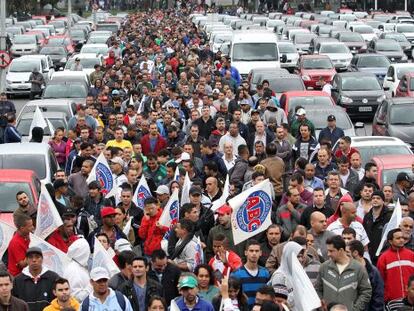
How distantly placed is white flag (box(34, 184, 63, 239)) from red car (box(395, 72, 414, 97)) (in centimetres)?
1924

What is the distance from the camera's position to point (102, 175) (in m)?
18.2

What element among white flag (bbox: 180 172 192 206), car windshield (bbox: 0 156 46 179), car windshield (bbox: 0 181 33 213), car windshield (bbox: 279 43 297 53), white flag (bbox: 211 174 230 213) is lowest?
car windshield (bbox: 279 43 297 53)

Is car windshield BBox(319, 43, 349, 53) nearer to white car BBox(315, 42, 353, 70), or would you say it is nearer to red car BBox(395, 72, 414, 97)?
white car BBox(315, 42, 353, 70)

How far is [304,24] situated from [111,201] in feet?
186

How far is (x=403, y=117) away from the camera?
2664 cm

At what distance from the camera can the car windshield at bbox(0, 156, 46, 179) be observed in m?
19.4

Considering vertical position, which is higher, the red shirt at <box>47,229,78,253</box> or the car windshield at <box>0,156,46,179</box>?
the red shirt at <box>47,229,78,253</box>

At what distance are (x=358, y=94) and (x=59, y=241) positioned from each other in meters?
20.0

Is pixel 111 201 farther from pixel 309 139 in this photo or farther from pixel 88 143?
pixel 309 139

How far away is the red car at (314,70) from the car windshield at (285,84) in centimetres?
566

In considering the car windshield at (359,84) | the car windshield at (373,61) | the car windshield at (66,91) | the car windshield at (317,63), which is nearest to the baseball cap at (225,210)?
the car windshield at (66,91)

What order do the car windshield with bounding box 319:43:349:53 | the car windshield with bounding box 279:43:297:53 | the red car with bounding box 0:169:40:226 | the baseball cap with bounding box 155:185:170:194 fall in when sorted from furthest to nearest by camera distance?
1. the car windshield with bounding box 279:43:297:53
2. the car windshield with bounding box 319:43:349:53
3. the red car with bounding box 0:169:40:226
4. the baseball cap with bounding box 155:185:170:194

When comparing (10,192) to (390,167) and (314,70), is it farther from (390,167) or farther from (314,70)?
(314,70)

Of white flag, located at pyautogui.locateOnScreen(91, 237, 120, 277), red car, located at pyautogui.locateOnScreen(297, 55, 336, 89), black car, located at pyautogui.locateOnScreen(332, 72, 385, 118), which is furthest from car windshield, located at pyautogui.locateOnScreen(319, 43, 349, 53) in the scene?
white flag, located at pyautogui.locateOnScreen(91, 237, 120, 277)
